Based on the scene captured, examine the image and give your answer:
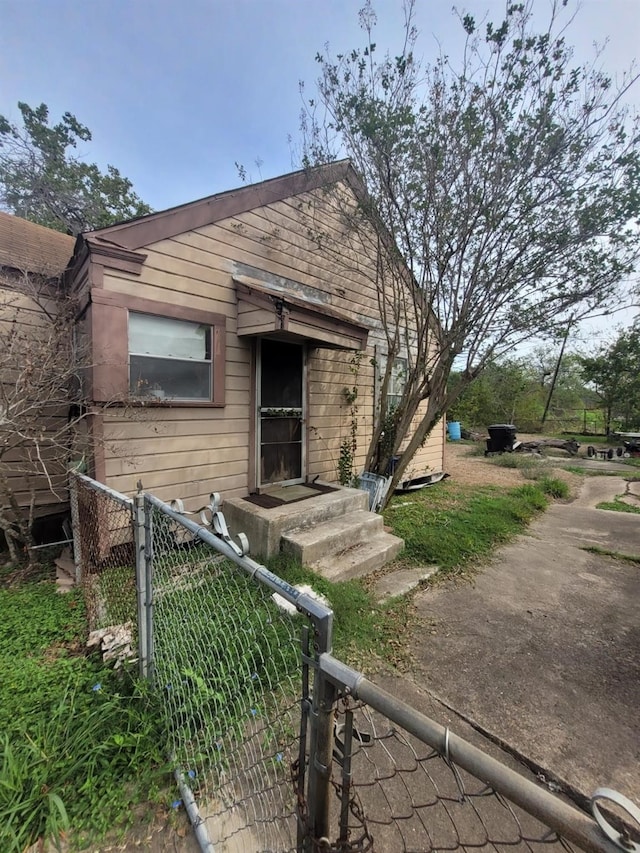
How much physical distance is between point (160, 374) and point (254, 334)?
121cm

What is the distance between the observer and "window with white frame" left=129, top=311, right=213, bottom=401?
156 inches

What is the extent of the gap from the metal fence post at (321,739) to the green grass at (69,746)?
1123 mm

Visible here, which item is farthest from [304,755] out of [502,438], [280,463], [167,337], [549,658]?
[502,438]

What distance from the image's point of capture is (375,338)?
6922mm

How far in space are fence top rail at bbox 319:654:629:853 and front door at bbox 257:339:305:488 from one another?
425cm

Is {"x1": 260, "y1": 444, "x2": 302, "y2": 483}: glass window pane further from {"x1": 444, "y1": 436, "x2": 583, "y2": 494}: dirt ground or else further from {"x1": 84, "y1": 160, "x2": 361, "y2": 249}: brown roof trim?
{"x1": 444, "y1": 436, "x2": 583, "y2": 494}: dirt ground

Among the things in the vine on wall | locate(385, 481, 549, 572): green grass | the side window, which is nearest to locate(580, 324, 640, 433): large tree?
locate(385, 481, 549, 572): green grass

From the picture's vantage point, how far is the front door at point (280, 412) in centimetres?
509

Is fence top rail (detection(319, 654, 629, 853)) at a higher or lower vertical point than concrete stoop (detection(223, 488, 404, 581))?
higher

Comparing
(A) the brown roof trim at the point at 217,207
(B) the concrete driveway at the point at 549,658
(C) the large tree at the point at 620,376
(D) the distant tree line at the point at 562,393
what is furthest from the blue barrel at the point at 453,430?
(A) the brown roof trim at the point at 217,207

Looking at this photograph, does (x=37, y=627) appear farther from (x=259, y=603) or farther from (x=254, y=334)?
(x=254, y=334)

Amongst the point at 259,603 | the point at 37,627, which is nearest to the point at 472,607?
the point at 259,603

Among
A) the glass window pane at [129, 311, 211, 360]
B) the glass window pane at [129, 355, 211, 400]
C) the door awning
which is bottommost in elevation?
the glass window pane at [129, 355, 211, 400]

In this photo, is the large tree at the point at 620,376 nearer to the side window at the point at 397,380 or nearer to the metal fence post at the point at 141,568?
the side window at the point at 397,380
